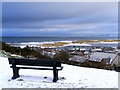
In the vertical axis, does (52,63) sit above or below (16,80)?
above

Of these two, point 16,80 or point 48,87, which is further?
point 16,80

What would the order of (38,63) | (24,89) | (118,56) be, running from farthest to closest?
(118,56) → (38,63) → (24,89)

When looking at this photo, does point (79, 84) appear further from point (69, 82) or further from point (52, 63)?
point (52, 63)

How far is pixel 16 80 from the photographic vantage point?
538cm

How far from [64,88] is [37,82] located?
0.99 meters

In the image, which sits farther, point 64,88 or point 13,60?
point 13,60

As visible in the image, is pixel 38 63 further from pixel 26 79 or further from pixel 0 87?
pixel 0 87

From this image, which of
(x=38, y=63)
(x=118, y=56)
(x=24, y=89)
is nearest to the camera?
(x=24, y=89)

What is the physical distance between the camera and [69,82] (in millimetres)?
5281

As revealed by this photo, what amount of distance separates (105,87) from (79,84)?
2.47 feet

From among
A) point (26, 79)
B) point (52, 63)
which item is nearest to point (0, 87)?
point (26, 79)

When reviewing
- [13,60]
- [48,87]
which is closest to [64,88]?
[48,87]

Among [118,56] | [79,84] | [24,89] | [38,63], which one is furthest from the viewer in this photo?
[118,56]

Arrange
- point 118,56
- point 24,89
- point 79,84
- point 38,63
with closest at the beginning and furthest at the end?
point 24,89, point 79,84, point 38,63, point 118,56
